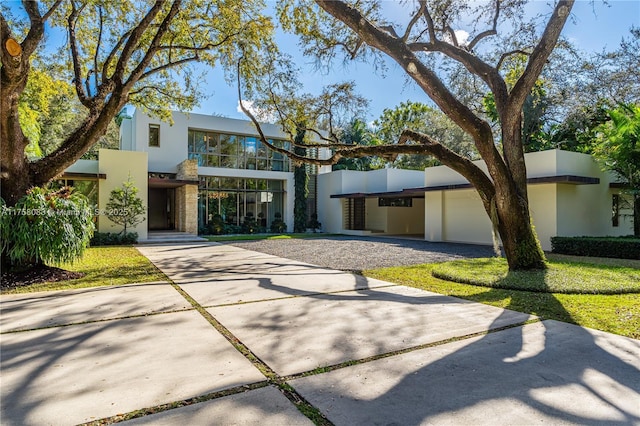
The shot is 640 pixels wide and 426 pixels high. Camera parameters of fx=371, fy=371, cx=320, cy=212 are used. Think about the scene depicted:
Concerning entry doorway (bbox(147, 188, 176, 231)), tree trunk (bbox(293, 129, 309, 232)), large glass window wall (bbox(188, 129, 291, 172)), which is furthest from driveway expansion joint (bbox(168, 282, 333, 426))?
entry doorway (bbox(147, 188, 176, 231))

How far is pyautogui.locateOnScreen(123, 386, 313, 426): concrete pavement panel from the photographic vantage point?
225 centimetres

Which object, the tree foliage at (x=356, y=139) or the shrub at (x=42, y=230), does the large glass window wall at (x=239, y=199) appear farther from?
the shrub at (x=42, y=230)

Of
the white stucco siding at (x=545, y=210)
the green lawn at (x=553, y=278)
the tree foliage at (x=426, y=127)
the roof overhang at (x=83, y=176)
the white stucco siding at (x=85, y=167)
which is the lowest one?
the green lawn at (x=553, y=278)

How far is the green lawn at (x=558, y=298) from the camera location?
4368mm

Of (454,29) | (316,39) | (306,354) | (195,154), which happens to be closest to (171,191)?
(195,154)

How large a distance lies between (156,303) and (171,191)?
18.3m

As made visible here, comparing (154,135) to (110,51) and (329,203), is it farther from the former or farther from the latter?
(329,203)

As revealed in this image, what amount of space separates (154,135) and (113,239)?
683 cm

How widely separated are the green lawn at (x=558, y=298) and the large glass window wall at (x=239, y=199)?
14514mm

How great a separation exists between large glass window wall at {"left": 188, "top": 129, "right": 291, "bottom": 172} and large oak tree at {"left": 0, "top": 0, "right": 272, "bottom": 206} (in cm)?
721

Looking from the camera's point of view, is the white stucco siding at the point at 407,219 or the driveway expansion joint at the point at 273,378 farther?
the white stucco siding at the point at 407,219

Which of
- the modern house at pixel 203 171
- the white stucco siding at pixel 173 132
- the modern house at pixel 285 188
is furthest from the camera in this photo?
the white stucco siding at pixel 173 132

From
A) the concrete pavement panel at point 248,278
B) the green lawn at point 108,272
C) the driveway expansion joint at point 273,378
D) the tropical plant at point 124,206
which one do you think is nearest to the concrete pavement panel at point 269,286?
the concrete pavement panel at point 248,278

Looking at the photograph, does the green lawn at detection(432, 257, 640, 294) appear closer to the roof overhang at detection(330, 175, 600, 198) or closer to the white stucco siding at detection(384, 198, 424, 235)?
the roof overhang at detection(330, 175, 600, 198)
